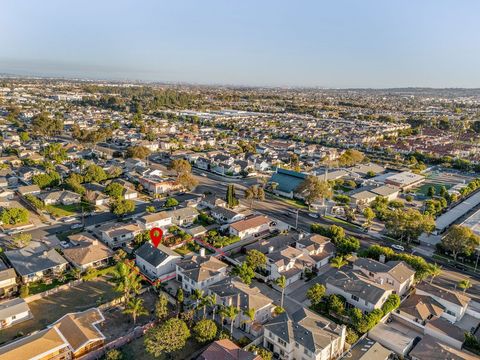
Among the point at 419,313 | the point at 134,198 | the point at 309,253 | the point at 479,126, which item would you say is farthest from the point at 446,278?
the point at 479,126

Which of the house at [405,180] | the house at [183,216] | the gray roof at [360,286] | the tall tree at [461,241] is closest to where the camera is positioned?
the gray roof at [360,286]

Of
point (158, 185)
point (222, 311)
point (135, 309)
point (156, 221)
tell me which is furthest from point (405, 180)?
point (135, 309)

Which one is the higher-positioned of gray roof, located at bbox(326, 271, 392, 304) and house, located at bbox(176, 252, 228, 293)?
gray roof, located at bbox(326, 271, 392, 304)

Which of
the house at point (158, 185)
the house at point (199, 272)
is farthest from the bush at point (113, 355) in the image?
the house at point (158, 185)

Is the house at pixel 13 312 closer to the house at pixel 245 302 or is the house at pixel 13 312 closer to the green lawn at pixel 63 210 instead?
the house at pixel 245 302

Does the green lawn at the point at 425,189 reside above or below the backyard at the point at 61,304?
above

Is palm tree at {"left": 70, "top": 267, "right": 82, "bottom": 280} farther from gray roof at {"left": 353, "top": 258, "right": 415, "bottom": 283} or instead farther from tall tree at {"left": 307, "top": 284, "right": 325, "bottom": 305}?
gray roof at {"left": 353, "top": 258, "right": 415, "bottom": 283}

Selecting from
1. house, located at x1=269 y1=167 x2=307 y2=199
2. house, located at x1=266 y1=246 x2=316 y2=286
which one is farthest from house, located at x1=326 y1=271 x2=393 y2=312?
house, located at x1=269 y1=167 x2=307 y2=199
